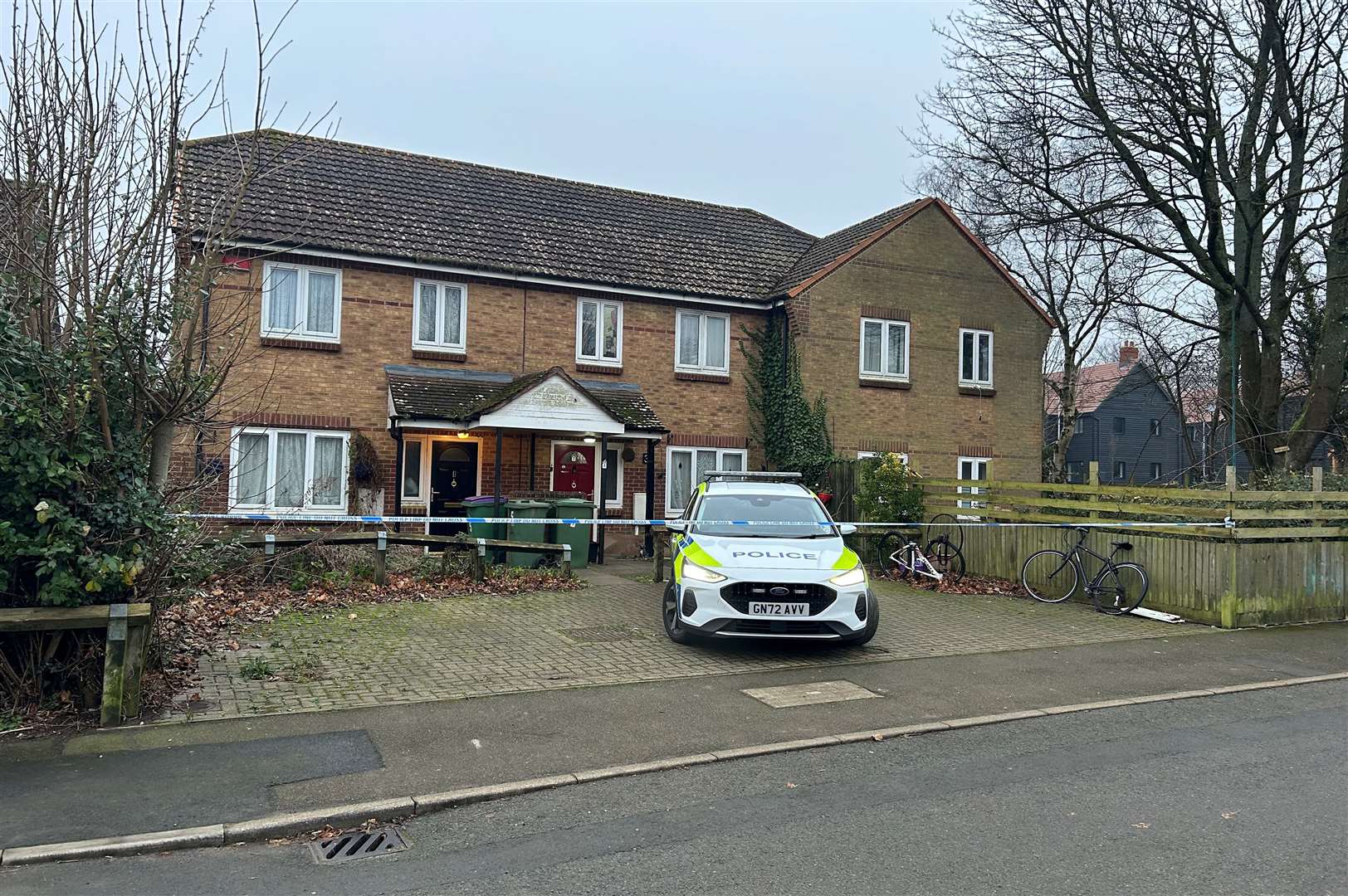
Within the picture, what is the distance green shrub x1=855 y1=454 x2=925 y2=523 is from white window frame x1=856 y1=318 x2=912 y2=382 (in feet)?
14.1

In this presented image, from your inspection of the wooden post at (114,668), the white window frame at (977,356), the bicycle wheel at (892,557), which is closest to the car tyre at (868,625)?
the bicycle wheel at (892,557)

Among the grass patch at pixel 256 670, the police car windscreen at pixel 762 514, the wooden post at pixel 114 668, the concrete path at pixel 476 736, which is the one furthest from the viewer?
the police car windscreen at pixel 762 514

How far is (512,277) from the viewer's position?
17516 millimetres

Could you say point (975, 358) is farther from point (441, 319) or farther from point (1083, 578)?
point (441, 319)

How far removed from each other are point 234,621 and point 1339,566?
13.3m

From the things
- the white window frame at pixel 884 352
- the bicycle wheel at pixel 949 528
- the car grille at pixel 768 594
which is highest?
the white window frame at pixel 884 352

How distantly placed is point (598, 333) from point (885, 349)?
6.17m

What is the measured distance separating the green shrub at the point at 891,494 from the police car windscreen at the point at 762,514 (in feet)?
16.6

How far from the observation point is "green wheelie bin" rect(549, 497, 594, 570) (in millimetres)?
14875

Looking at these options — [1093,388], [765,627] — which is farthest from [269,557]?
[1093,388]

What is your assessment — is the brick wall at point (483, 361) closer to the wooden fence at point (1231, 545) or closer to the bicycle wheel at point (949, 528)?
the bicycle wheel at point (949, 528)

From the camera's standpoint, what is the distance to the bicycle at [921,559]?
14.4 m

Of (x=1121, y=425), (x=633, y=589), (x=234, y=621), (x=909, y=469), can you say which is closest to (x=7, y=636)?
(x=234, y=621)

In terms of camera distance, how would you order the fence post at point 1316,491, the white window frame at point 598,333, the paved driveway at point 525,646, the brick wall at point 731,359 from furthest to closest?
the white window frame at point 598,333 < the brick wall at point 731,359 < the fence post at point 1316,491 < the paved driveway at point 525,646
